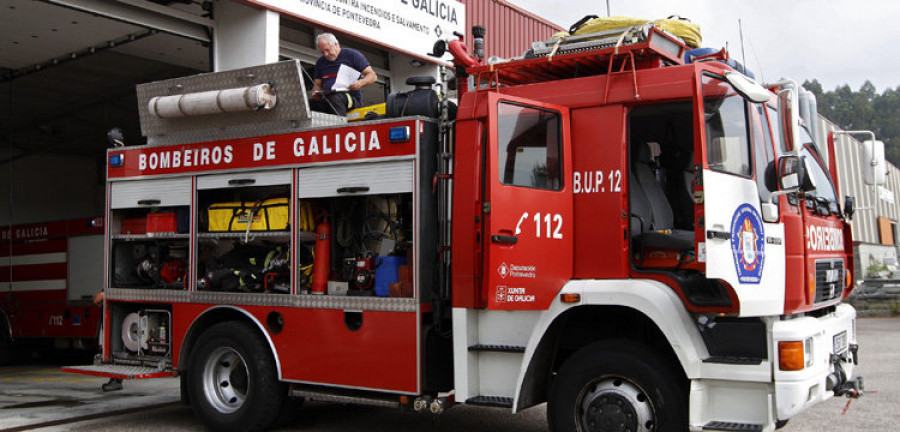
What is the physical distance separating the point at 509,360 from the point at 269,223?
8.77 feet

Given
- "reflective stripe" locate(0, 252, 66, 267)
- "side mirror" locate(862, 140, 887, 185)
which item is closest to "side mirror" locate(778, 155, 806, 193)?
"side mirror" locate(862, 140, 887, 185)

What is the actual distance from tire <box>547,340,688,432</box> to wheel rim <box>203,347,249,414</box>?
10.1 ft

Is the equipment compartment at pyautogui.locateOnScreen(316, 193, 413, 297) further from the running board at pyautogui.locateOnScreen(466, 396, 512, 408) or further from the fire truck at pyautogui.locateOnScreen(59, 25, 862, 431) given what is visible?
the running board at pyautogui.locateOnScreen(466, 396, 512, 408)

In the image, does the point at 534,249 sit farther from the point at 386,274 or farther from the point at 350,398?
the point at 350,398

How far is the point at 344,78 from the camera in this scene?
816cm

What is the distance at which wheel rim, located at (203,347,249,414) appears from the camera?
752 cm

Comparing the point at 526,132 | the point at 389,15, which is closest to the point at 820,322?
the point at 526,132

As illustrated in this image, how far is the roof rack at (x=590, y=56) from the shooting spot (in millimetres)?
5902

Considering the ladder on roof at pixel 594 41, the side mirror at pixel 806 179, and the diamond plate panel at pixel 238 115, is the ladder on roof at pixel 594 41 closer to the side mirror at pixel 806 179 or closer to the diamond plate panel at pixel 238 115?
the side mirror at pixel 806 179

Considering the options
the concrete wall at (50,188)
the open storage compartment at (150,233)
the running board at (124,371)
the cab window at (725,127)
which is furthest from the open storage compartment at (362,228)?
the concrete wall at (50,188)

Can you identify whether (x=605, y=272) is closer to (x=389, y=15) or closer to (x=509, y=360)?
(x=509, y=360)

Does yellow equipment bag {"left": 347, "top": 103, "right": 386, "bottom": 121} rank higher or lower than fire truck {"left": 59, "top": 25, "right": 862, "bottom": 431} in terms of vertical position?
higher

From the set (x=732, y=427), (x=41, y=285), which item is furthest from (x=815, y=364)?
(x=41, y=285)

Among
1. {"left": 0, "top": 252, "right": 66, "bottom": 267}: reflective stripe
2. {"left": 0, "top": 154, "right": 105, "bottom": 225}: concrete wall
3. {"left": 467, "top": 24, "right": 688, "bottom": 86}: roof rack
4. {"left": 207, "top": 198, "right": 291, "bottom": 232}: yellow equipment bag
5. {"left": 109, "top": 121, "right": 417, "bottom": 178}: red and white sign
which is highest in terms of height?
{"left": 0, "top": 154, "right": 105, "bottom": 225}: concrete wall
